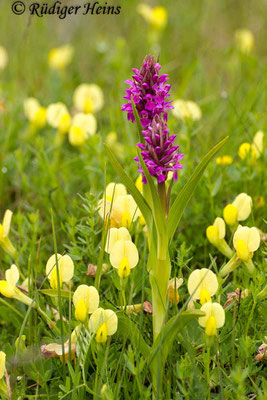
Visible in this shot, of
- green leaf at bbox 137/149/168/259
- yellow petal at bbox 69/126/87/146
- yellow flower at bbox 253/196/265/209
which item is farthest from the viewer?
yellow petal at bbox 69/126/87/146

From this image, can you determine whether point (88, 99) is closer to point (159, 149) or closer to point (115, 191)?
point (115, 191)

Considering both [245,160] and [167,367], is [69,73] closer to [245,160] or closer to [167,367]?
[245,160]

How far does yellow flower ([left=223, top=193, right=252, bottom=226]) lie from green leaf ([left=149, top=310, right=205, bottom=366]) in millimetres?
423

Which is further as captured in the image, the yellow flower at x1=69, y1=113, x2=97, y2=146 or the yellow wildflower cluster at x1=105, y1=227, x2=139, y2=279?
the yellow flower at x1=69, y1=113, x2=97, y2=146

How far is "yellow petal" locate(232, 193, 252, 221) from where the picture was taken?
1.36 m

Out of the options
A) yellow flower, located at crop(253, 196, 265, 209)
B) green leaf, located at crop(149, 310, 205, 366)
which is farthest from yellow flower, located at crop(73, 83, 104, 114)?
green leaf, located at crop(149, 310, 205, 366)

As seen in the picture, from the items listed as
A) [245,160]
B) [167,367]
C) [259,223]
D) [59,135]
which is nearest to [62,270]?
[167,367]

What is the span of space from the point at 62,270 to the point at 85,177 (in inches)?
38.8

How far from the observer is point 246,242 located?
3.84 feet

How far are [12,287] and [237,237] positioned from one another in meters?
0.49

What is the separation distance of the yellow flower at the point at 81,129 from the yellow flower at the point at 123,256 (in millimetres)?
994

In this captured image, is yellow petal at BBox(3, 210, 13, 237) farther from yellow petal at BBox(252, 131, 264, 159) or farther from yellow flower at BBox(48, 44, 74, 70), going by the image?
yellow flower at BBox(48, 44, 74, 70)

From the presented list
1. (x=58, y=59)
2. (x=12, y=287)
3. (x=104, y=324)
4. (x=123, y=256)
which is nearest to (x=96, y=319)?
(x=104, y=324)

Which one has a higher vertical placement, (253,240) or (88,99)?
(88,99)
